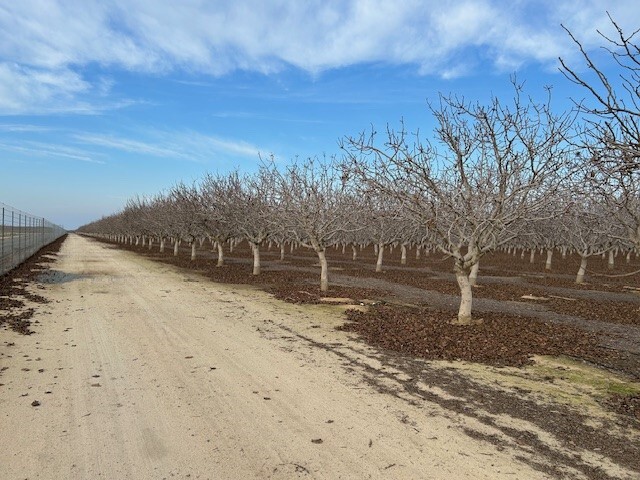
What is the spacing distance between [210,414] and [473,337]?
6.38 meters

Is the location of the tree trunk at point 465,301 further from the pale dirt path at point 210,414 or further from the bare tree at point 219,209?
the bare tree at point 219,209

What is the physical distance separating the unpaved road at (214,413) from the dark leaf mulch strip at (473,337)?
3.85ft

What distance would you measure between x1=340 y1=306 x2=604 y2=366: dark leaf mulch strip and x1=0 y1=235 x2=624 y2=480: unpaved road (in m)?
1.17

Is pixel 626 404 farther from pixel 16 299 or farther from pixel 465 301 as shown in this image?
pixel 16 299

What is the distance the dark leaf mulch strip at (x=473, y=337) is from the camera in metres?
8.25

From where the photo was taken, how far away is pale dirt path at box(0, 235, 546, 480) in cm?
403

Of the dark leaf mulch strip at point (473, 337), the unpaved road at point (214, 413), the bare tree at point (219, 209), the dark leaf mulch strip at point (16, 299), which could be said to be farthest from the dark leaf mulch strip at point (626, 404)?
the bare tree at point (219, 209)

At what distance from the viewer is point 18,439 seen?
4406 millimetres

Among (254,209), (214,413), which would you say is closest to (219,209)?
(254,209)

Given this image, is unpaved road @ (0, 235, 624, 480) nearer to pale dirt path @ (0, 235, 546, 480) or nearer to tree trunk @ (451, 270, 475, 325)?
pale dirt path @ (0, 235, 546, 480)

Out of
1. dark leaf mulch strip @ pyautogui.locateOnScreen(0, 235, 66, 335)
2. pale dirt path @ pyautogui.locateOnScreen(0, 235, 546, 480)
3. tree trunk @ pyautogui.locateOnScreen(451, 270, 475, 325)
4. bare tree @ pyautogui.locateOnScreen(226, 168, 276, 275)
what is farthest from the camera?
bare tree @ pyautogui.locateOnScreen(226, 168, 276, 275)

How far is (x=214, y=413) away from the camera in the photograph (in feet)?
17.0

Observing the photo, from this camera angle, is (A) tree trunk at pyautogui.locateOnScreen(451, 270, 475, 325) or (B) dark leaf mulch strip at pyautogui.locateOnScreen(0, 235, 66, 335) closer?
(B) dark leaf mulch strip at pyautogui.locateOnScreen(0, 235, 66, 335)

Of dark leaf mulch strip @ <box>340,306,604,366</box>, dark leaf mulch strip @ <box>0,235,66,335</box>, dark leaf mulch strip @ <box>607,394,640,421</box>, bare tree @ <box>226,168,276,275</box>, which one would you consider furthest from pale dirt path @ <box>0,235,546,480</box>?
bare tree @ <box>226,168,276,275</box>
